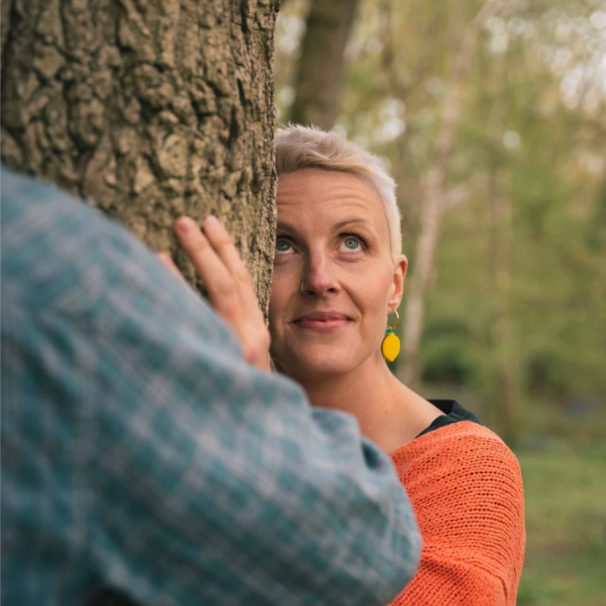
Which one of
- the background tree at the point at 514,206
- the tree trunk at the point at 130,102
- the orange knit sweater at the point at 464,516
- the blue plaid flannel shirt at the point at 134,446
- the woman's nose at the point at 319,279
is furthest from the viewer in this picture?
the background tree at the point at 514,206

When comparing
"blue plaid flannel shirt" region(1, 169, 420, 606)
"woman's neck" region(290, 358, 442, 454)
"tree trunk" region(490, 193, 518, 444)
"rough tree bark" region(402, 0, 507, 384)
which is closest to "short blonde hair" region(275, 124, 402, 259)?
"woman's neck" region(290, 358, 442, 454)

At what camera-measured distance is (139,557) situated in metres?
0.91

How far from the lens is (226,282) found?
1.22 m

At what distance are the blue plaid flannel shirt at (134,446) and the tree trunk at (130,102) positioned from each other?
0.21m

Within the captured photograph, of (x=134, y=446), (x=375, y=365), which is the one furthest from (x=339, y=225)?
(x=134, y=446)

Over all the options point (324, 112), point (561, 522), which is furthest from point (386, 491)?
point (561, 522)

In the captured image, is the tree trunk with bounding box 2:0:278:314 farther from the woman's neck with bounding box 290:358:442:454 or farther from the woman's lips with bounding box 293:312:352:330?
the woman's neck with bounding box 290:358:442:454

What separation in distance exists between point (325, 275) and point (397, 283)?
0.47m

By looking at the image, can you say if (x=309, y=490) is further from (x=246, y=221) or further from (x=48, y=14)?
(x=48, y=14)

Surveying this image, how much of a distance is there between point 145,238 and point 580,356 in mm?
18476

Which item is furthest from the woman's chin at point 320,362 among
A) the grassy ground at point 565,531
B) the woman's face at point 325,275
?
the grassy ground at point 565,531

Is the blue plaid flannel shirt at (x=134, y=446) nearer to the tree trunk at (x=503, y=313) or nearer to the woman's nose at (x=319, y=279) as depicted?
the woman's nose at (x=319, y=279)

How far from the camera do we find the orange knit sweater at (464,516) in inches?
64.6

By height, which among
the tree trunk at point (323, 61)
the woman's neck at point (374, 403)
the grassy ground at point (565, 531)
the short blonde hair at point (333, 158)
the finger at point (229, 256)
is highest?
the tree trunk at point (323, 61)
